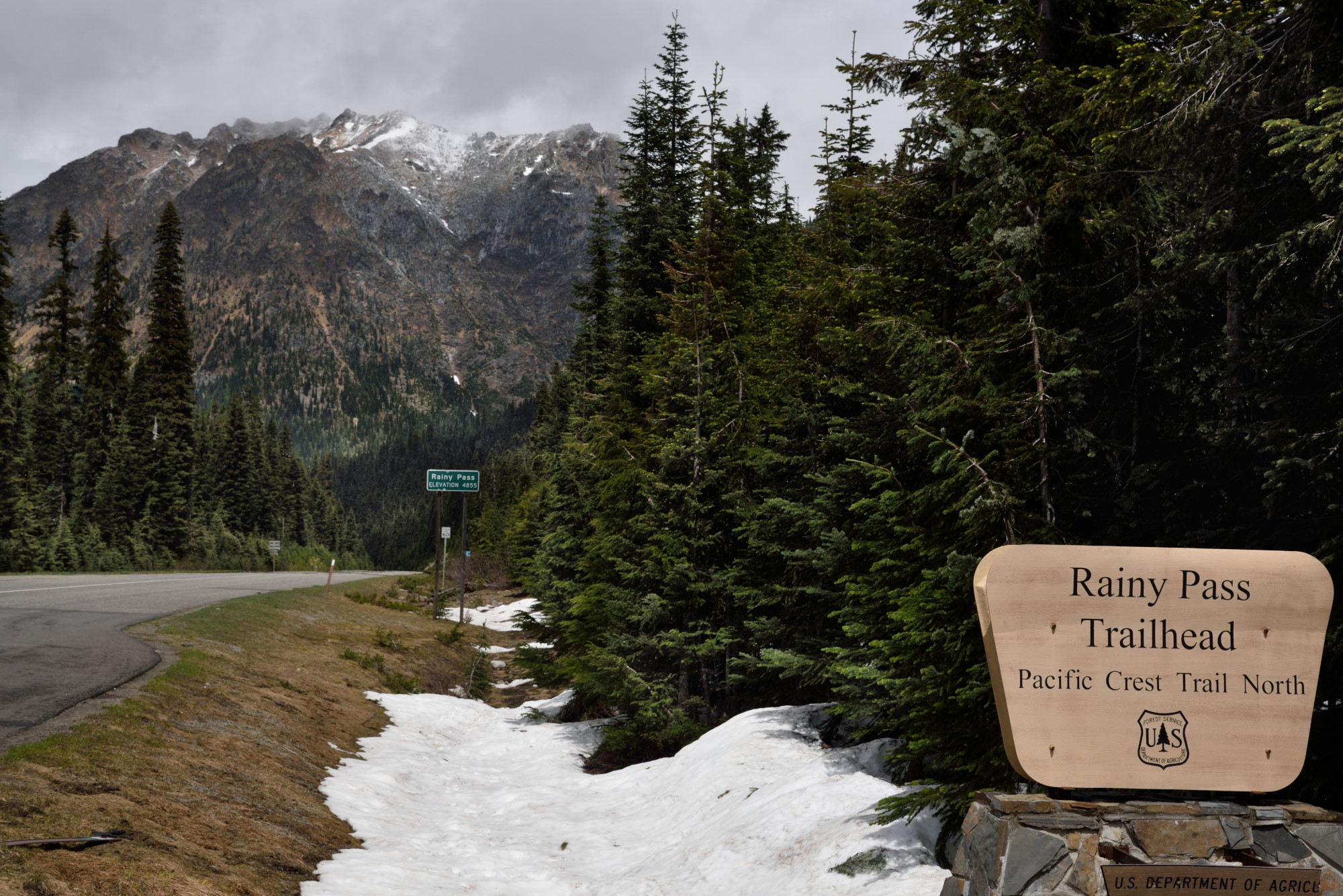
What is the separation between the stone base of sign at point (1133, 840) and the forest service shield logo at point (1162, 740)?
271 millimetres

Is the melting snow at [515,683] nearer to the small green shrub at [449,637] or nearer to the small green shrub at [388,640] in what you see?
the small green shrub at [449,637]

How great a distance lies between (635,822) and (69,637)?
10093 mm

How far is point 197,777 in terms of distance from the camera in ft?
28.8

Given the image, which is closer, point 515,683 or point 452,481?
point 515,683

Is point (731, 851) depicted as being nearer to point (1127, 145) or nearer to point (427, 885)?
point (427, 885)

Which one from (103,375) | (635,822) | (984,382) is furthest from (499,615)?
(984,382)

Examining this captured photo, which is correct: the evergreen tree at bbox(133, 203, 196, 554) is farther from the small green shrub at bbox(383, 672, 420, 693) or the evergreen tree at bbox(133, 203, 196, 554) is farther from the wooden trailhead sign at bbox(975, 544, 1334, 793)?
the wooden trailhead sign at bbox(975, 544, 1334, 793)

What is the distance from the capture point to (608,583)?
17.5m

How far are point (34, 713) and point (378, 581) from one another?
142ft

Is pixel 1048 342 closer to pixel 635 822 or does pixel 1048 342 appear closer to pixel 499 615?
pixel 635 822

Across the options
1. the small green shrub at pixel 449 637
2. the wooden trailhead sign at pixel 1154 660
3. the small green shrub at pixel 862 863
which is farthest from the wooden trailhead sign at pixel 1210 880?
the small green shrub at pixel 449 637

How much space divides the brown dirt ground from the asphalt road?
0.57m

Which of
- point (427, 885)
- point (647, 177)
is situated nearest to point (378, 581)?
point (647, 177)

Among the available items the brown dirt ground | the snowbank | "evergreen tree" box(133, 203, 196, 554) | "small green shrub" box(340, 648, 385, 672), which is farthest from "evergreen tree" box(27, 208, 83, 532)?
the snowbank
